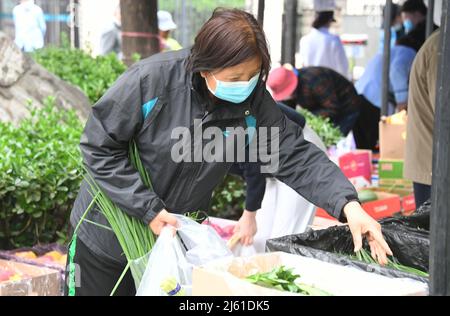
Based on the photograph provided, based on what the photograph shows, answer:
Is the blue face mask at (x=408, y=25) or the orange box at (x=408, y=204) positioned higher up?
the blue face mask at (x=408, y=25)

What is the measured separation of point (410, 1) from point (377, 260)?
22.0ft

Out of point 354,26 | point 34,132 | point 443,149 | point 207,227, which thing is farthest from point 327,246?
point 354,26

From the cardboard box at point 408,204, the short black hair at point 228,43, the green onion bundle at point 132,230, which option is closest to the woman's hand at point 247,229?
the green onion bundle at point 132,230

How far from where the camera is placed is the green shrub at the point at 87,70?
6.93m

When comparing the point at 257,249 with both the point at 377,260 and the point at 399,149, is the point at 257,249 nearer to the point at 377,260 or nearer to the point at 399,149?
the point at 377,260

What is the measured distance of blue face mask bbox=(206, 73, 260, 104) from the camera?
8.27 feet

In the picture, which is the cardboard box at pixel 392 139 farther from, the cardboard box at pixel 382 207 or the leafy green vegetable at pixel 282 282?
the leafy green vegetable at pixel 282 282

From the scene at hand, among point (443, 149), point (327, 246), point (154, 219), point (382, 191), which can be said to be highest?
point (443, 149)

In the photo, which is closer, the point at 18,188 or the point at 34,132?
the point at 18,188

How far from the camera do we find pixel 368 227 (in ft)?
→ 8.17

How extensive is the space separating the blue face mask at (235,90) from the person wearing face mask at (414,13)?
6.54 m

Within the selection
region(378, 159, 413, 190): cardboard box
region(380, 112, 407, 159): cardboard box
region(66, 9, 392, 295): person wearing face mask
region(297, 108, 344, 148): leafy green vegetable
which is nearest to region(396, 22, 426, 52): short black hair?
region(297, 108, 344, 148): leafy green vegetable

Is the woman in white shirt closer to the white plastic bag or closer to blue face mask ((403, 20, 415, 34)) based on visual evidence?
blue face mask ((403, 20, 415, 34))

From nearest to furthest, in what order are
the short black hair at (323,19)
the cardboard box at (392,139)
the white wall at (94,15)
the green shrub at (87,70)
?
the cardboard box at (392,139) → the green shrub at (87,70) → the short black hair at (323,19) → the white wall at (94,15)
